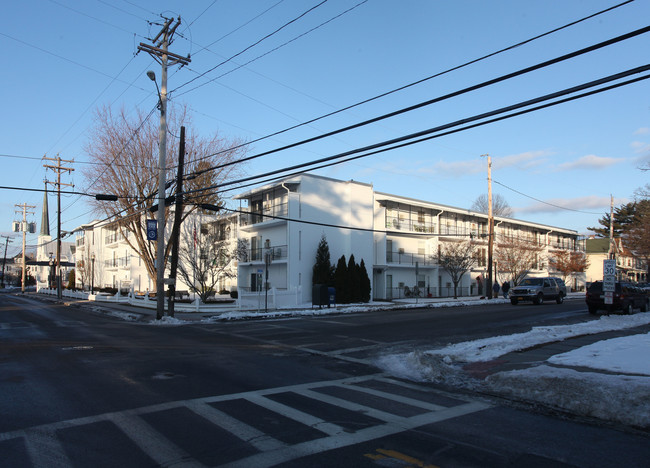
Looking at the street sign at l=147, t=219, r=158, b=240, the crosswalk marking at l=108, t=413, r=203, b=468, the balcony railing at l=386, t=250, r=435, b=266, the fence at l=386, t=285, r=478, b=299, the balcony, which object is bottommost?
the fence at l=386, t=285, r=478, b=299

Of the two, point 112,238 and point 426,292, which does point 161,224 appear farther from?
point 112,238

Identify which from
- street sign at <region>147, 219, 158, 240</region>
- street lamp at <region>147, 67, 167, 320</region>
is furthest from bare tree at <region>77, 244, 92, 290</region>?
street lamp at <region>147, 67, 167, 320</region>

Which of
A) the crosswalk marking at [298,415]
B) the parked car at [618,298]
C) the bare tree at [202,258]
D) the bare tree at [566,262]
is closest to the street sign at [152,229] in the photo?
the bare tree at [202,258]

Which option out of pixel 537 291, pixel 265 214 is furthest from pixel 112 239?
pixel 537 291

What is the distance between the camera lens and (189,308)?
2712 centimetres

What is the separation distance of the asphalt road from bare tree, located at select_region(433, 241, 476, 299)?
97.9 ft

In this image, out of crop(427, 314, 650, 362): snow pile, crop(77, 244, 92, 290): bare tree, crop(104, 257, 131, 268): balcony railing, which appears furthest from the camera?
crop(77, 244, 92, 290): bare tree

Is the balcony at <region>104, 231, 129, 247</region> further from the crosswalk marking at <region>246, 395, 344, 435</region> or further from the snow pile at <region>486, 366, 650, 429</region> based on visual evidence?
the snow pile at <region>486, 366, 650, 429</region>

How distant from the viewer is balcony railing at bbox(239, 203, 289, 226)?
3509 cm

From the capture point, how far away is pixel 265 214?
37469mm

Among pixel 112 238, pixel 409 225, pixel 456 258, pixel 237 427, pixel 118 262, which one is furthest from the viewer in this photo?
pixel 112 238

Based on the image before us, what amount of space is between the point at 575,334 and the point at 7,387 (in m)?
14.4

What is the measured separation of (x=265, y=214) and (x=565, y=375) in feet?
102

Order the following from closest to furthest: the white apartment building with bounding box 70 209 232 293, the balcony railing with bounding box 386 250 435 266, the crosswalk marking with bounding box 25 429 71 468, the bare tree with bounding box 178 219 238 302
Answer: the crosswalk marking with bounding box 25 429 71 468
the bare tree with bounding box 178 219 238 302
the balcony railing with bounding box 386 250 435 266
the white apartment building with bounding box 70 209 232 293
